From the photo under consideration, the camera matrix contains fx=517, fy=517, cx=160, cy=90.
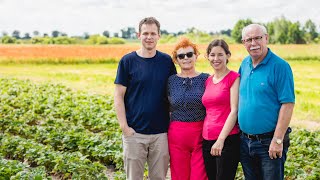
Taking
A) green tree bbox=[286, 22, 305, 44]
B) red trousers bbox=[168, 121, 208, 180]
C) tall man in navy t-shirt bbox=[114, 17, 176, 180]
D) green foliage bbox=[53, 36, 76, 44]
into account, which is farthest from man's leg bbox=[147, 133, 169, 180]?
green tree bbox=[286, 22, 305, 44]

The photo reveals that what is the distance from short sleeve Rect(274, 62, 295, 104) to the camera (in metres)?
4.85

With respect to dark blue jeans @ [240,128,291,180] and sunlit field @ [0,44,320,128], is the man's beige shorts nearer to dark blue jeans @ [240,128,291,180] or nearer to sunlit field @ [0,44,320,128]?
dark blue jeans @ [240,128,291,180]

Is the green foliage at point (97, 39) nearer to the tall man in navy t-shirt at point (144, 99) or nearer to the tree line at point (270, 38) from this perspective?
the tree line at point (270, 38)

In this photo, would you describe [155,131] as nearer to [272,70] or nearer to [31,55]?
[272,70]

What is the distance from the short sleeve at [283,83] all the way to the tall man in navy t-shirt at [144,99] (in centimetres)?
129

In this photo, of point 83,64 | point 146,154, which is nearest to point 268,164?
point 146,154

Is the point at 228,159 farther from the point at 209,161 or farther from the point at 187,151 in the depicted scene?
the point at 187,151

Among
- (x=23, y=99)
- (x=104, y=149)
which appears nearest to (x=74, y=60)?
(x=23, y=99)

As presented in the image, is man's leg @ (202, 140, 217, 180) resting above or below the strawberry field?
above

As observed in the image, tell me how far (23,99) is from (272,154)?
12.2 m

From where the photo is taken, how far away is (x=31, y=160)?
28.4 ft

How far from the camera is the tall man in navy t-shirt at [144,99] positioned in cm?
555

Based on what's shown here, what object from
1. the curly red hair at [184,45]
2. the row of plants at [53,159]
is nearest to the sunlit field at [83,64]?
the row of plants at [53,159]

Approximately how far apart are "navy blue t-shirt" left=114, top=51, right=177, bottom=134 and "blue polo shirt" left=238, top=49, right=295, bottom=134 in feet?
3.04
